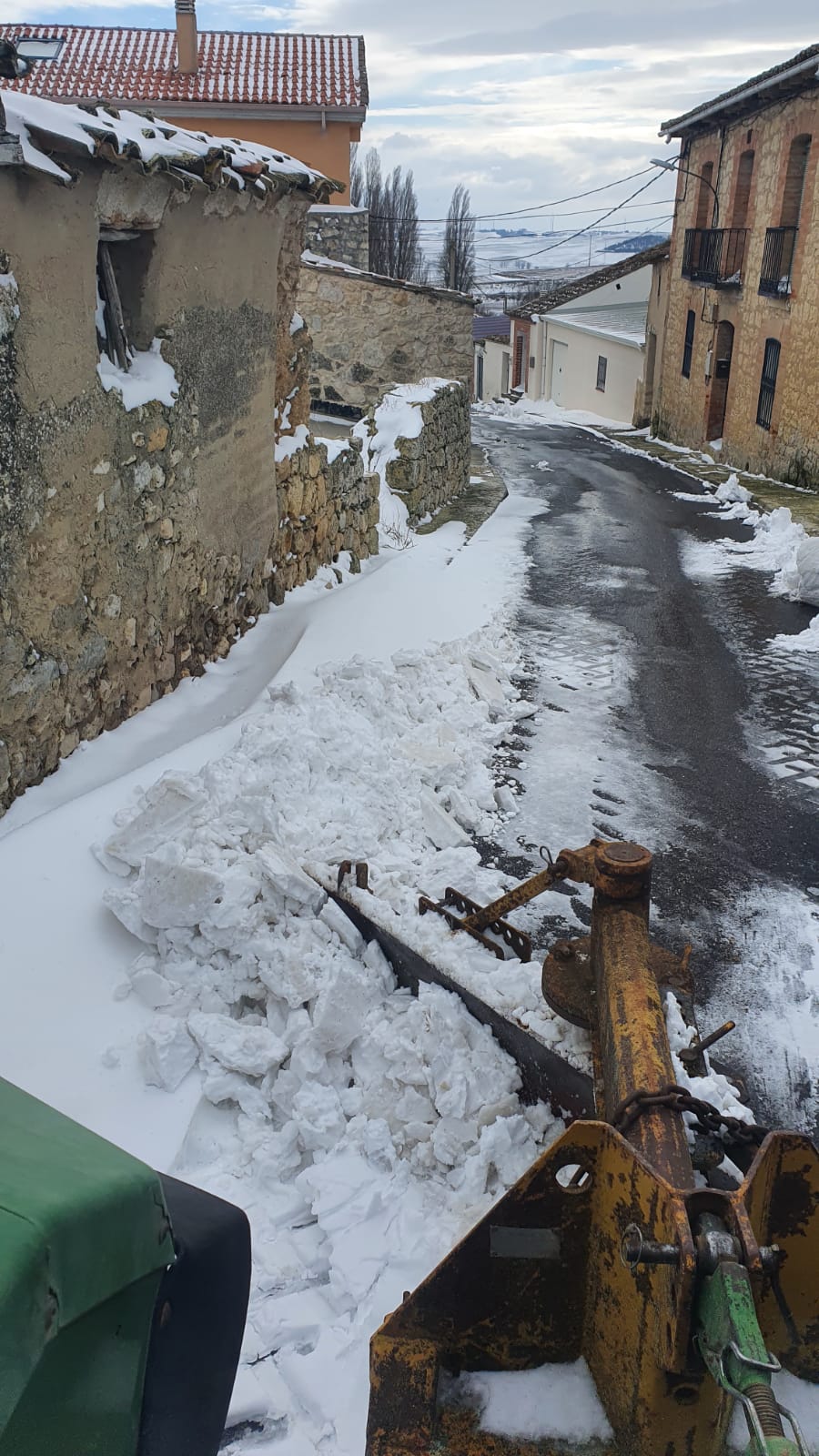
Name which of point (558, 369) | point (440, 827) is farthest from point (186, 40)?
point (440, 827)

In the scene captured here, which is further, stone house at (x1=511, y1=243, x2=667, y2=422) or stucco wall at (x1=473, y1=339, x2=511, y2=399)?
stucco wall at (x1=473, y1=339, x2=511, y2=399)

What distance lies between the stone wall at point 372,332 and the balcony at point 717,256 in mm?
6573

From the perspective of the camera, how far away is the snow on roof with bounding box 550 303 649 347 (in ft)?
107

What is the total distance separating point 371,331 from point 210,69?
829 centimetres

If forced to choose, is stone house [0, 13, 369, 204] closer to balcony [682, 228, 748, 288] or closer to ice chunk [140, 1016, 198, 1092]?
balcony [682, 228, 748, 288]

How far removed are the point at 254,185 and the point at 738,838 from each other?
4.62 meters

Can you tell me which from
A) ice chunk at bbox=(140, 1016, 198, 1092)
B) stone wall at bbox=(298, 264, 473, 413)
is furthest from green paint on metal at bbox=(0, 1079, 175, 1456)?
stone wall at bbox=(298, 264, 473, 413)

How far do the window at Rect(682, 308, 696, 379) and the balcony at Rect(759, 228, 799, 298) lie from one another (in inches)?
191

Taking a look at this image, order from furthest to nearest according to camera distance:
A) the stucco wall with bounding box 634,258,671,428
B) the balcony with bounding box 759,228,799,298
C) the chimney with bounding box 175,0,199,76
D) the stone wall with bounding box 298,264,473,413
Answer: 1. the stucco wall with bounding box 634,258,671,428
2. the chimney with bounding box 175,0,199,76
3. the balcony with bounding box 759,228,799,298
4. the stone wall with bounding box 298,264,473,413

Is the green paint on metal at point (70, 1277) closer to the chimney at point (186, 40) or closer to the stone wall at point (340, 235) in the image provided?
the stone wall at point (340, 235)

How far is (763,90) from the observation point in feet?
59.4

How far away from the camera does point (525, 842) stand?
5734 mm

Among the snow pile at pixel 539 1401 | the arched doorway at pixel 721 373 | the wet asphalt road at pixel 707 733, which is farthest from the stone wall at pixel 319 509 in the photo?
the arched doorway at pixel 721 373

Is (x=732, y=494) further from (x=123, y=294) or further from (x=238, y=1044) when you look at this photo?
(x=238, y=1044)
